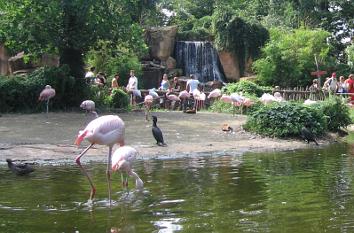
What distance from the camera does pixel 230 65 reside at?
36.9m

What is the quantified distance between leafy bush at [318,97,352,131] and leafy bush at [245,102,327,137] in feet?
2.67

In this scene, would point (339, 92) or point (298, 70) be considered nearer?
point (339, 92)

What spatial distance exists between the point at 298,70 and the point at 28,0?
18.5 meters

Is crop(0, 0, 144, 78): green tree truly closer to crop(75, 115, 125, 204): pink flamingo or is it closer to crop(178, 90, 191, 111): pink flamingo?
crop(178, 90, 191, 111): pink flamingo

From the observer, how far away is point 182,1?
49.2 m

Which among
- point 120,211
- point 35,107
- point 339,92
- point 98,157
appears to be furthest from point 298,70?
point 120,211

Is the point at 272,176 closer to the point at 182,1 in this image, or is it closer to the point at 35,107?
the point at 35,107

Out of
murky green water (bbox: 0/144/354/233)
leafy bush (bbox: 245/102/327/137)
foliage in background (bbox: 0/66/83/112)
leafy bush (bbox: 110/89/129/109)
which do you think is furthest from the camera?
leafy bush (bbox: 110/89/129/109)

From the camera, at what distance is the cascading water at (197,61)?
36.7 m

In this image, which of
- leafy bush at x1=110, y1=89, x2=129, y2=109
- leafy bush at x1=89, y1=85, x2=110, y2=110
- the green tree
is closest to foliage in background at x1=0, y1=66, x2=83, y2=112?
leafy bush at x1=89, y1=85, x2=110, y2=110

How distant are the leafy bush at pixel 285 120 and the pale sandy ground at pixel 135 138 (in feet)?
1.06

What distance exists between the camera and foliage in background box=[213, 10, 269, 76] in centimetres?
3619

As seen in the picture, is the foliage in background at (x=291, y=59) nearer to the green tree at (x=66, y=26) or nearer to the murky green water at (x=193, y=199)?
the green tree at (x=66, y=26)

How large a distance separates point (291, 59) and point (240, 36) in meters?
4.14
